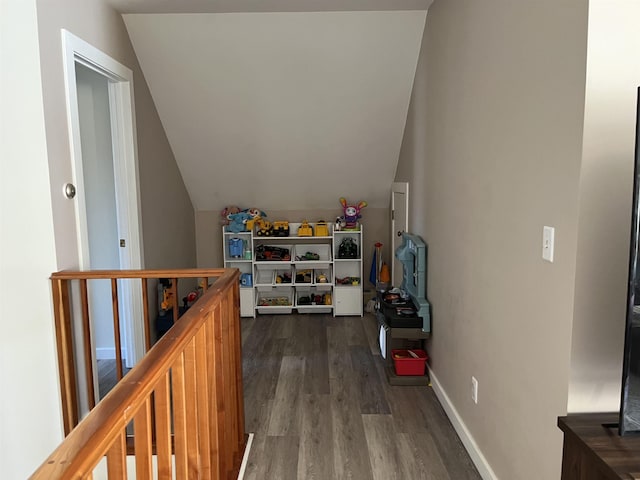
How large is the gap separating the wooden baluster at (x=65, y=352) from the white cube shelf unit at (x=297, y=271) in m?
2.28

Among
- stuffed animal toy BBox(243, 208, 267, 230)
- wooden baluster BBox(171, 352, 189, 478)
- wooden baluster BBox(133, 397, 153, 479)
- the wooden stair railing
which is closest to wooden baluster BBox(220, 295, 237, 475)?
the wooden stair railing

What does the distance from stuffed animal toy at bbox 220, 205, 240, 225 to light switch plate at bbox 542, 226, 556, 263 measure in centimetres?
347

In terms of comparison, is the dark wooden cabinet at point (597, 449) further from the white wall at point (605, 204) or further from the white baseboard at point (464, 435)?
the white baseboard at point (464, 435)

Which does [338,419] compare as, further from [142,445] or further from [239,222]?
[239,222]

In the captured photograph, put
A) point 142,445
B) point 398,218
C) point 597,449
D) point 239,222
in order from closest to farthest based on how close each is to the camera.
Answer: point 142,445 < point 597,449 < point 398,218 < point 239,222

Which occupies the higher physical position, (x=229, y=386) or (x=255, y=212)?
(x=255, y=212)

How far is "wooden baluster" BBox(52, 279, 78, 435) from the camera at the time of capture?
2197 millimetres

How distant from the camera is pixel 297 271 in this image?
4.75 meters

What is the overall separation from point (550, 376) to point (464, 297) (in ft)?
2.84

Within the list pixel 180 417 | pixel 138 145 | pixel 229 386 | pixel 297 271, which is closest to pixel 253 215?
pixel 297 271

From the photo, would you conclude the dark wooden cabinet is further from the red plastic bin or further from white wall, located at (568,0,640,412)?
the red plastic bin

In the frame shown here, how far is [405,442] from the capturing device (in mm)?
2369

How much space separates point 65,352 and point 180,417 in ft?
3.98

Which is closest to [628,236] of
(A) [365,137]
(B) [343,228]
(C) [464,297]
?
(C) [464,297]
